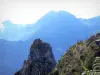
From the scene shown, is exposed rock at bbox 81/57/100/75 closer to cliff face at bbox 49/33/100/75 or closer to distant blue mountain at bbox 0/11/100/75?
cliff face at bbox 49/33/100/75

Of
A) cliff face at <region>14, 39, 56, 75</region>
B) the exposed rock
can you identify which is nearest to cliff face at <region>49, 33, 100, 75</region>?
the exposed rock

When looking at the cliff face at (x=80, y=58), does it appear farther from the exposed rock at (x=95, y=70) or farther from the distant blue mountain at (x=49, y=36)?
the distant blue mountain at (x=49, y=36)

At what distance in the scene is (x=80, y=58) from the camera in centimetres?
2783

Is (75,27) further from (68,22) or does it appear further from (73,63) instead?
(73,63)

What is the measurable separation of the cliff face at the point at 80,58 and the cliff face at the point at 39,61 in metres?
14.1

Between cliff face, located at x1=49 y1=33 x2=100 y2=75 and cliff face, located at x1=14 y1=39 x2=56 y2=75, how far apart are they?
14071 mm

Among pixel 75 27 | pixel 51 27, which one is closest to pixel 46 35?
pixel 51 27

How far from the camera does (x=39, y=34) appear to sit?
74250 mm

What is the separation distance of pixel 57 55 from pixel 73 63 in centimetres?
4202

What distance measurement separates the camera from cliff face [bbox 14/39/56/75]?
4679 cm

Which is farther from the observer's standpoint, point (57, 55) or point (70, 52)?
point (57, 55)

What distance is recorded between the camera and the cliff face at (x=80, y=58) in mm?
24891

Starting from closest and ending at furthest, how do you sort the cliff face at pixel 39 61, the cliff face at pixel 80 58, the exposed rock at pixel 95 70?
the exposed rock at pixel 95 70 < the cliff face at pixel 80 58 < the cliff face at pixel 39 61

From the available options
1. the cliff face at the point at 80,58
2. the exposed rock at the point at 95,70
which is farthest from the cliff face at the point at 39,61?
the exposed rock at the point at 95,70
